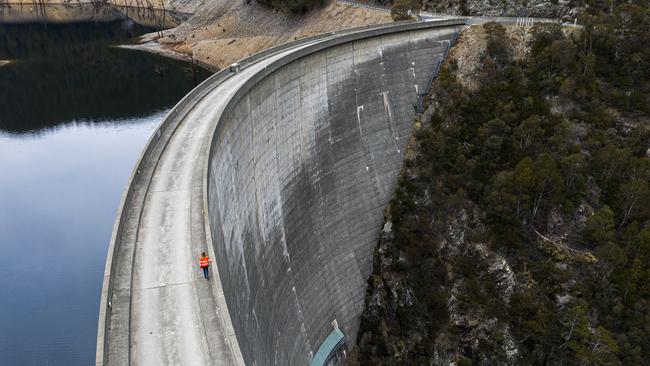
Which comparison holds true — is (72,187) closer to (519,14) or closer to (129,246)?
(129,246)

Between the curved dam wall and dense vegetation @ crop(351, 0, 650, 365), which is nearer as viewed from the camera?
the curved dam wall

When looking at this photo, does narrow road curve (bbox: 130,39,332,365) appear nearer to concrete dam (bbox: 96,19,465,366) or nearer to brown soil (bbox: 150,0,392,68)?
concrete dam (bbox: 96,19,465,366)

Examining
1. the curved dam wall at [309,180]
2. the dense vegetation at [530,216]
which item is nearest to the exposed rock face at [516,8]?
the dense vegetation at [530,216]

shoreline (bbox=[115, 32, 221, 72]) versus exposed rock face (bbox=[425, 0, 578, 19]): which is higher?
shoreline (bbox=[115, 32, 221, 72])

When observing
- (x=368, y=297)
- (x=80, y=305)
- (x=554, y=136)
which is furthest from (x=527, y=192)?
(x=80, y=305)

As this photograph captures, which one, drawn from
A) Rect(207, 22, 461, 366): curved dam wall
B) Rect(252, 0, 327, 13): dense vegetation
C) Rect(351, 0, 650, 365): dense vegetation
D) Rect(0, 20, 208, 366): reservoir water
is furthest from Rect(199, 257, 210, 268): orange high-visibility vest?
Rect(252, 0, 327, 13): dense vegetation

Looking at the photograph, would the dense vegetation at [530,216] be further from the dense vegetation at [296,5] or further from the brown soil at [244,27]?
the dense vegetation at [296,5]
